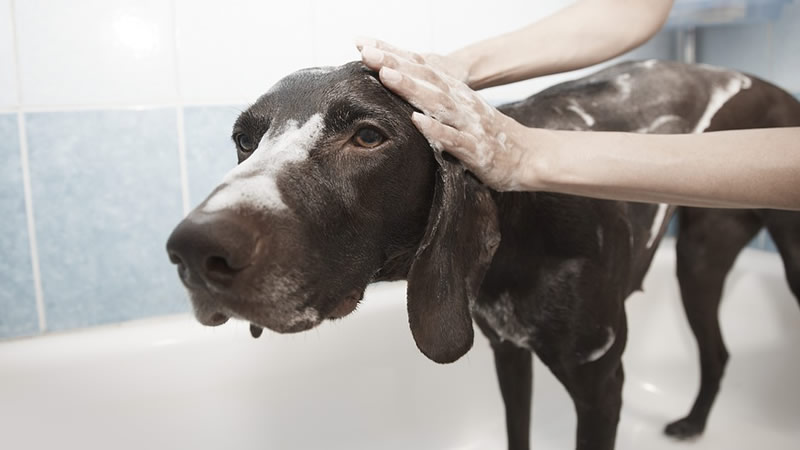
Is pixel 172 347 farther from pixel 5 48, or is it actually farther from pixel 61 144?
pixel 5 48

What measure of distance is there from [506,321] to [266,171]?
22.3 inches

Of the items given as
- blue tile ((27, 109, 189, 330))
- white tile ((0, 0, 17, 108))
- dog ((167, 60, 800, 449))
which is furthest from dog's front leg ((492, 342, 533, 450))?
white tile ((0, 0, 17, 108))

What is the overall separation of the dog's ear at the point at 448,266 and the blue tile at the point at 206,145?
1046mm

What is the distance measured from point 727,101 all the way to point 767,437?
107 cm

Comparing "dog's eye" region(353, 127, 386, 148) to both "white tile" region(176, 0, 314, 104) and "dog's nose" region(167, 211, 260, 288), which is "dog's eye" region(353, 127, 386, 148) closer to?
"dog's nose" region(167, 211, 260, 288)

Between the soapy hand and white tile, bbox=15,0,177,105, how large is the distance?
1044mm

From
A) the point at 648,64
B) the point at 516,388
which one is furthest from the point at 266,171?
the point at 648,64

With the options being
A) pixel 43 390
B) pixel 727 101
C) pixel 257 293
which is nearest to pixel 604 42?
pixel 727 101

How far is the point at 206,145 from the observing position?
74.8 inches

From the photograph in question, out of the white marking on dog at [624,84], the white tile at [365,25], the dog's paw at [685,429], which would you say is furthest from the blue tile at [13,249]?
the dog's paw at [685,429]

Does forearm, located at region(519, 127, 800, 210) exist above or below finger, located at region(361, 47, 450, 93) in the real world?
below

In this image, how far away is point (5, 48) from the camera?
1.64m

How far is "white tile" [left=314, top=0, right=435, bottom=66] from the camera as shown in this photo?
1969 mm

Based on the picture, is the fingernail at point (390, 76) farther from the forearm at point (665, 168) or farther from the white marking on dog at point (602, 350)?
the white marking on dog at point (602, 350)
